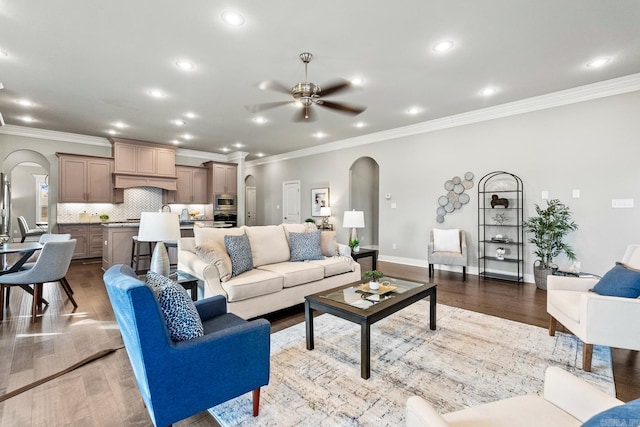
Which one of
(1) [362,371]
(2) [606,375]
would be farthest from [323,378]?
(2) [606,375]

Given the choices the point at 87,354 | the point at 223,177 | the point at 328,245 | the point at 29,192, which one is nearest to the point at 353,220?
the point at 328,245

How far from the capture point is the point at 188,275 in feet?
10.00

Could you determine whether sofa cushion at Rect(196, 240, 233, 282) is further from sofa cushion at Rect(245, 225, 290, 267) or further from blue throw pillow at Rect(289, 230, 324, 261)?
blue throw pillow at Rect(289, 230, 324, 261)

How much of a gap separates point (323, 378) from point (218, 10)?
3.10 m

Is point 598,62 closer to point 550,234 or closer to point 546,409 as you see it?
point 550,234

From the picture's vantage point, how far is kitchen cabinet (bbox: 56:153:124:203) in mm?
6512

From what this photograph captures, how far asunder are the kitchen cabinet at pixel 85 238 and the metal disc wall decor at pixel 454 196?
24.7 ft

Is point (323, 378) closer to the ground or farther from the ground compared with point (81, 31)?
closer to the ground

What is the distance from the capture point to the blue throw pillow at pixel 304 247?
391cm

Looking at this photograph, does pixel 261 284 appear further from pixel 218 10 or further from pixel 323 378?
pixel 218 10

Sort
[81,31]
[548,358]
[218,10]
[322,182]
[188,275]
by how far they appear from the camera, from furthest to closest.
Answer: [322,182], [188,275], [81,31], [218,10], [548,358]

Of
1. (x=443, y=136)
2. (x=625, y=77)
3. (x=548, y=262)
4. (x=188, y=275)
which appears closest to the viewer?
(x=188, y=275)

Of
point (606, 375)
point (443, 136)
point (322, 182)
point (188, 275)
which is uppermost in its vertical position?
point (443, 136)

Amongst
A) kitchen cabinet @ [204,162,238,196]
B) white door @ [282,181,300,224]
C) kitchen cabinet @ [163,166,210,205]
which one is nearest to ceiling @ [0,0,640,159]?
kitchen cabinet @ [163,166,210,205]
